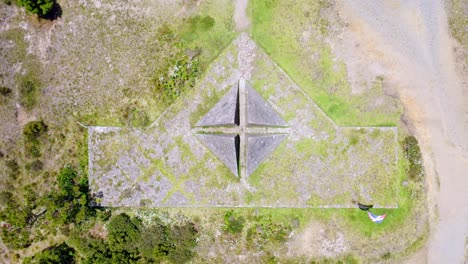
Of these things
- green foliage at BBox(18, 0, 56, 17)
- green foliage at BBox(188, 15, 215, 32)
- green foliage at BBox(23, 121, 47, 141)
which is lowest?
green foliage at BBox(23, 121, 47, 141)

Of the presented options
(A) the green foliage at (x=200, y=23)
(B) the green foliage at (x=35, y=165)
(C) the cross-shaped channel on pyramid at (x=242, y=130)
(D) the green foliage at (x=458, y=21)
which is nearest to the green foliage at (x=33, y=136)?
(B) the green foliage at (x=35, y=165)

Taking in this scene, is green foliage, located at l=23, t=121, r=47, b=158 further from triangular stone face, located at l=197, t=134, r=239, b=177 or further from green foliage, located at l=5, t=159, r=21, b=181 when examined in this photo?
triangular stone face, located at l=197, t=134, r=239, b=177

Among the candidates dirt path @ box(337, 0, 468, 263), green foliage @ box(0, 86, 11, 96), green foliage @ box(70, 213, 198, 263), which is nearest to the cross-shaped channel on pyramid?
green foliage @ box(70, 213, 198, 263)

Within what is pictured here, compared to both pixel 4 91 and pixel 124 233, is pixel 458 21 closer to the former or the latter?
pixel 124 233

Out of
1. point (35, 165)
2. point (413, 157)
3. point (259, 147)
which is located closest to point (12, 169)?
point (35, 165)

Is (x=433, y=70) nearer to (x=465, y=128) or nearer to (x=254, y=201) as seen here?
(x=465, y=128)

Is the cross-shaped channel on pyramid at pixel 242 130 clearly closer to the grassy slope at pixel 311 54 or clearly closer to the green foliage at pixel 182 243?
the grassy slope at pixel 311 54

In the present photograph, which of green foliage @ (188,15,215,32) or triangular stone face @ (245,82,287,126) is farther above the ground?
green foliage @ (188,15,215,32)
